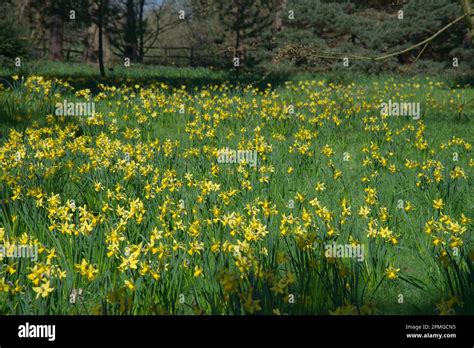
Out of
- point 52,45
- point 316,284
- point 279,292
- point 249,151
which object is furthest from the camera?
point 52,45

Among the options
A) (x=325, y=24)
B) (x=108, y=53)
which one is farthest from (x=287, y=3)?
(x=108, y=53)

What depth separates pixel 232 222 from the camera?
137 inches

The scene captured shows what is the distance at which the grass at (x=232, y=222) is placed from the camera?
2846mm

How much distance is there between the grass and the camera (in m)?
2.85

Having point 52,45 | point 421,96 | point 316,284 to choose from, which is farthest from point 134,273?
point 52,45

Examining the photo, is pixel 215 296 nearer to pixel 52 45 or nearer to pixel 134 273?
pixel 134 273

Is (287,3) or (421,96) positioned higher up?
(287,3)

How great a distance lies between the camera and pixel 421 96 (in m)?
12.8

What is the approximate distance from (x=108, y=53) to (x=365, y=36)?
40.5ft

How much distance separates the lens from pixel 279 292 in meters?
2.86
